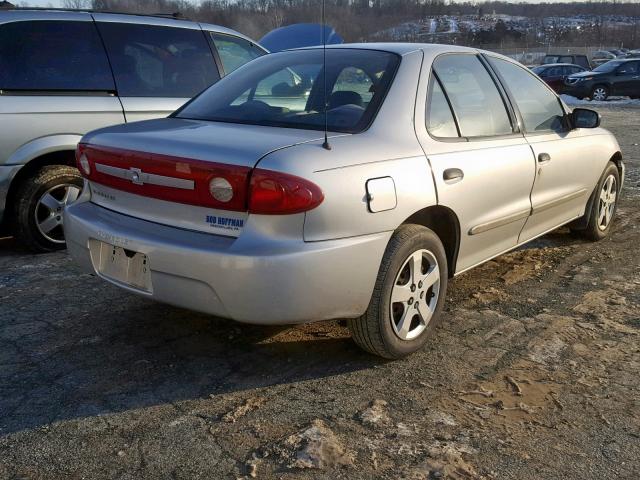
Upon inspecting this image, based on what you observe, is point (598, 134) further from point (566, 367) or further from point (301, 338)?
point (301, 338)

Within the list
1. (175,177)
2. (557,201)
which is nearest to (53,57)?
(175,177)

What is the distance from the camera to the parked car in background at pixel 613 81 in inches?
920

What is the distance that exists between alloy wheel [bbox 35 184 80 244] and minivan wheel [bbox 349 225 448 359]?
286 centimetres

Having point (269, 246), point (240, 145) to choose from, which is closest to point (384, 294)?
point (269, 246)

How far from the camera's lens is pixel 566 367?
124 inches

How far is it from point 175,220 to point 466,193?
4.93 feet

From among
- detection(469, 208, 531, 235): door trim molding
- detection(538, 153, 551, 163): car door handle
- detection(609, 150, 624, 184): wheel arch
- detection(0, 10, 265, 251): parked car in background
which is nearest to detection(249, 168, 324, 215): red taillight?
detection(469, 208, 531, 235): door trim molding

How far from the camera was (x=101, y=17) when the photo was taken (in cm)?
516

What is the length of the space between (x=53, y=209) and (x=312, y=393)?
9.72ft

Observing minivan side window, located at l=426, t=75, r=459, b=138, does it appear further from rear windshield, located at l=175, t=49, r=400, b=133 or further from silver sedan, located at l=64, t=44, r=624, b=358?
A: rear windshield, located at l=175, t=49, r=400, b=133

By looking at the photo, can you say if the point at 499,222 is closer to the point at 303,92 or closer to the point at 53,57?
the point at 303,92

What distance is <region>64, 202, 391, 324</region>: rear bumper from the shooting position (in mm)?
2609

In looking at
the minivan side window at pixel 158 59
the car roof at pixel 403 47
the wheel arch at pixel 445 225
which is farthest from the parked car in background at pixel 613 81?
the wheel arch at pixel 445 225

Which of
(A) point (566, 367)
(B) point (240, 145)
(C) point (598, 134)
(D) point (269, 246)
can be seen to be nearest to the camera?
(D) point (269, 246)
